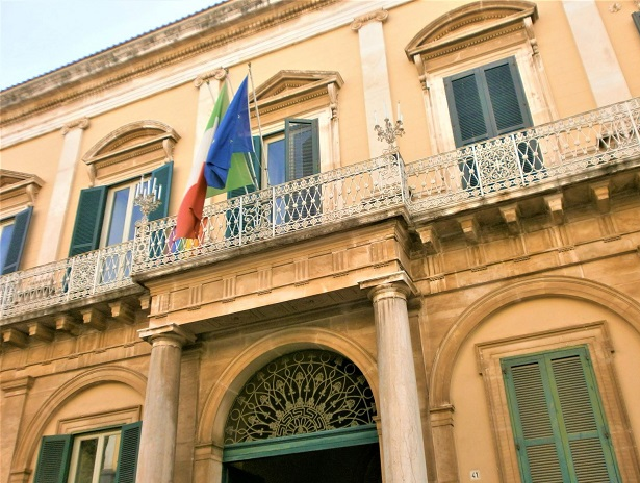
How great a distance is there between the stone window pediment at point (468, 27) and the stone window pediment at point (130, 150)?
4416mm

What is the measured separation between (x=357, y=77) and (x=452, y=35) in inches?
61.1

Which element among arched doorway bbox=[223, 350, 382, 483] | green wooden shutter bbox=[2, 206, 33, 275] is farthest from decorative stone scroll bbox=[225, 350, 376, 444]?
green wooden shutter bbox=[2, 206, 33, 275]

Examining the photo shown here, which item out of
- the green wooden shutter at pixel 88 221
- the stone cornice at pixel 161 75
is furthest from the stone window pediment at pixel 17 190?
the green wooden shutter at pixel 88 221

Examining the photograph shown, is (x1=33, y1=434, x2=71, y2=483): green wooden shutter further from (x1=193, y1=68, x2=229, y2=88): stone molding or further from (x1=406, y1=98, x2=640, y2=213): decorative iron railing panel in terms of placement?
(x1=193, y1=68, x2=229, y2=88): stone molding

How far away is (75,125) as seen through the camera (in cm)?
1241

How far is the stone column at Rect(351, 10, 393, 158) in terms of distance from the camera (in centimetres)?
934

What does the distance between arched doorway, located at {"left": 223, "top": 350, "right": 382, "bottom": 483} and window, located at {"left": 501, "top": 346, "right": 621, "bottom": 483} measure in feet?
5.46

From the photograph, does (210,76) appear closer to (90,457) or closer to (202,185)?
(202,185)

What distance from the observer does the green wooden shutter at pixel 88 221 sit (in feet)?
35.0

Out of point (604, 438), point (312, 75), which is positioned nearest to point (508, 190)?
point (604, 438)

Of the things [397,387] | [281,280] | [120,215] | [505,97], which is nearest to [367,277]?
[281,280]

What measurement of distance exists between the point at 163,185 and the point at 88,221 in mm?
1569

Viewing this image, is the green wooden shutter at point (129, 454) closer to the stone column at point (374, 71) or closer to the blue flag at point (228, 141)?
the blue flag at point (228, 141)

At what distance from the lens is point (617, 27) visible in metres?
8.63
